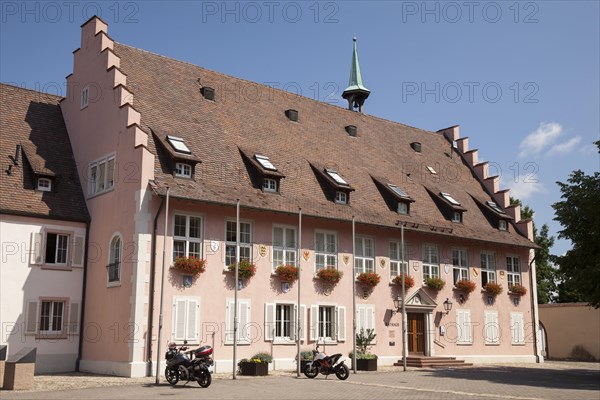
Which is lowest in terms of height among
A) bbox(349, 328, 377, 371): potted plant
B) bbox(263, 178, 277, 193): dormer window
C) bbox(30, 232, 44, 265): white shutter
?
bbox(349, 328, 377, 371): potted plant

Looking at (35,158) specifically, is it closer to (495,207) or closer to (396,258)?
(396,258)

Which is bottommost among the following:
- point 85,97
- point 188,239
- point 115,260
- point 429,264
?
point 115,260

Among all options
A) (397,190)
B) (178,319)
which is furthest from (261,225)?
(397,190)

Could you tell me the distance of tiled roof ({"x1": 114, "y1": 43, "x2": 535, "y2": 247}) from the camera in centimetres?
2794

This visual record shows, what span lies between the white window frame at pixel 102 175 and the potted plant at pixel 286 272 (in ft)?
23.0

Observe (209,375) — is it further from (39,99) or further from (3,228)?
(39,99)

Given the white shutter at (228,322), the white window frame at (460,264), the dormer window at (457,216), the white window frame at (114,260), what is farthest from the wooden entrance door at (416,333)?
the white window frame at (114,260)

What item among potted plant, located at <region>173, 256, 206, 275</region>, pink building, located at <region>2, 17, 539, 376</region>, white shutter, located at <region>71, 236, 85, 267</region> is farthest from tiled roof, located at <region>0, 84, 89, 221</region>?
potted plant, located at <region>173, 256, 206, 275</region>

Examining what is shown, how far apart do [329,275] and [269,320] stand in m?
3.22

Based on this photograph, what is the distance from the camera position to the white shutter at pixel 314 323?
28453 millimetres

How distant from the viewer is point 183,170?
2652 centimetres

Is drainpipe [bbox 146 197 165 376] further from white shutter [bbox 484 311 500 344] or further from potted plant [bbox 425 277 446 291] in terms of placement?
white shutter [bbox 484 311 500 344]

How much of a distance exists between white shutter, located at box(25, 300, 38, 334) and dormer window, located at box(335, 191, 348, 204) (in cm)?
1263

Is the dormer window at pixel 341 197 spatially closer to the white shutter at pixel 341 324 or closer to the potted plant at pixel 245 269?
the white shutter at pixel 341 324
